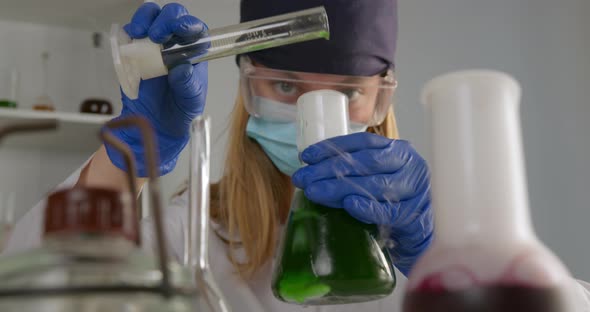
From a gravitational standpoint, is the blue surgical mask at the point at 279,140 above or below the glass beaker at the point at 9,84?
above

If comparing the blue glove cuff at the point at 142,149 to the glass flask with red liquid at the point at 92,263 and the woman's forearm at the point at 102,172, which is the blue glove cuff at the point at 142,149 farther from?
the glass flask with red liquid at the point at 92,263

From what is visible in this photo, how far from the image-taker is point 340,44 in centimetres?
94

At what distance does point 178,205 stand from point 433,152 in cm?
91

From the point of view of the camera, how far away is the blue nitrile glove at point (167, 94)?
68cm

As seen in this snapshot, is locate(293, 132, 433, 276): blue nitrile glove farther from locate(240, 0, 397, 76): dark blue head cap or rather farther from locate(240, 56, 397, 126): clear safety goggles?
locate(240, 0, 397, 76): dark blue head cap

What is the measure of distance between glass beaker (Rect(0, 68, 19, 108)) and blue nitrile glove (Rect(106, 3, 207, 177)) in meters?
1.51

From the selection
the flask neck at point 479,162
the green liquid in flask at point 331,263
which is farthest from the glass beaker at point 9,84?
the flask neck at point 479,162

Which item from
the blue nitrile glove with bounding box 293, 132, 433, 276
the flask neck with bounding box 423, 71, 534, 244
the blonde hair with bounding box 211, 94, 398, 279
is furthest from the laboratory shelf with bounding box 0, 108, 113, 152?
the flask neck with bounding box 423, 71, 534, 244

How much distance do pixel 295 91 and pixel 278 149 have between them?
16 cm

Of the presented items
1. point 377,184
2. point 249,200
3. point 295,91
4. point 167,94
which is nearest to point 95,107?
point 249,200

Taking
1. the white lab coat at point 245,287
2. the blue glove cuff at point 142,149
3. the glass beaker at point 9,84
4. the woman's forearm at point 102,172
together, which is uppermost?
the blue glove cuff at point 142,149

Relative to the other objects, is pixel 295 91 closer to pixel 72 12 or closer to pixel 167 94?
pixel 167 94

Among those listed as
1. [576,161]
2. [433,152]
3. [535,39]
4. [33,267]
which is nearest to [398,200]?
[433,152]

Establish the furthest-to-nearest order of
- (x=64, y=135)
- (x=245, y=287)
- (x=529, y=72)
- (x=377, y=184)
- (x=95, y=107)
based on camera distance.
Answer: (x=529, y=72)
(x=95, y=107)
(x=64, y=135)
(x=245, y=287)
(x=377, y=184)
